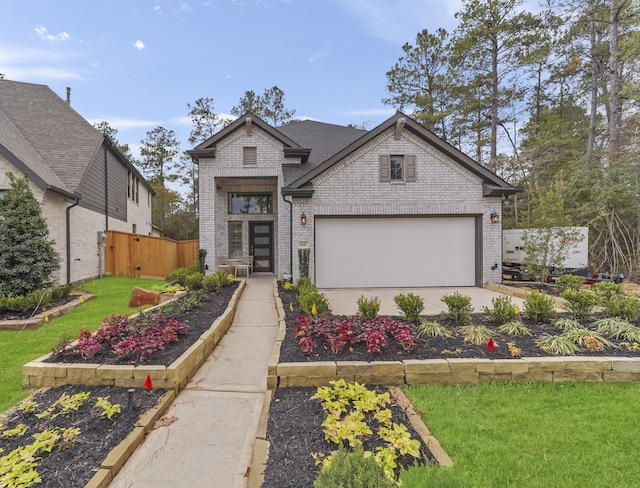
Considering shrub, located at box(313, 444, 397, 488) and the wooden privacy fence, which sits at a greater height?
the wooden privacy fence

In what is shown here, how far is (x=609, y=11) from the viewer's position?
13523 millimetres

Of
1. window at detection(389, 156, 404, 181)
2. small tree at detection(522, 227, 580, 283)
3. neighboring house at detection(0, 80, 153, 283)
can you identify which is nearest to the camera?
small tree at detection(522, 227, 580, 283)

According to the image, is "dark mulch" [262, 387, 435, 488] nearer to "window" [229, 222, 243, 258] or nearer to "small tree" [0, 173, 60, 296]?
"small tree" [0, 173, 60, 296]

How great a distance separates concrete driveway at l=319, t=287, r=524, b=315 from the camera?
22.9 feet

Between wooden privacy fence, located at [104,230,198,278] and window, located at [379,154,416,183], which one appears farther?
wooden privacy fence, located at [104,230,198,278]

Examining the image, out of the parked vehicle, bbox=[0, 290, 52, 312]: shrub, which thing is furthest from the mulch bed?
the parked vehicle

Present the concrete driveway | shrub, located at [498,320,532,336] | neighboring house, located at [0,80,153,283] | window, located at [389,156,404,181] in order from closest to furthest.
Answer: shrub, located at [498,320,532,336] < the concrete driveway < neighboring house, located at [0,80,153,283] < window, located at [389,156,404,181]

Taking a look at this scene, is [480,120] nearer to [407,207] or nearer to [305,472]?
[407,207]

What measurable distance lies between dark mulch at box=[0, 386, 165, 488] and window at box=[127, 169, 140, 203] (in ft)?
54.7

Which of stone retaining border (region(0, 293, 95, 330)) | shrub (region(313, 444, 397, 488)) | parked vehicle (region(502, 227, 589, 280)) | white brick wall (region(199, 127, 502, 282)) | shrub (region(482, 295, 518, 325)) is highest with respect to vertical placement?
white brick wall (region(199, 127, 502, 282))

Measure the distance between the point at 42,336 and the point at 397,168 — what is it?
9.94 m

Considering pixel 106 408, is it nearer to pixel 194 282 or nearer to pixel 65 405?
pixel 65 405

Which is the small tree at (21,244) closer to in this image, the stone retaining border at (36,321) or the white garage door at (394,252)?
the stone retaining border at (36,321)

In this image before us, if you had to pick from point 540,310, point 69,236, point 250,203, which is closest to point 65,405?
point 540,310
